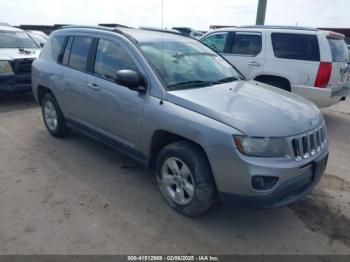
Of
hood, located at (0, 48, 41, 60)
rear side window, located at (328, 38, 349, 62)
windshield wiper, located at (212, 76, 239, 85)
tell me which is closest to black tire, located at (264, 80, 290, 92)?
rear side window, located at (328, 38, 349, 62)

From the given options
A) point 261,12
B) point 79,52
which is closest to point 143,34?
point 79,52

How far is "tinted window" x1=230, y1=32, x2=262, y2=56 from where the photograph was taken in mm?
7086

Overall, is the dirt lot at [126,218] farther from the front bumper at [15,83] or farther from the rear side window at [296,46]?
the front bumper at [15,83]

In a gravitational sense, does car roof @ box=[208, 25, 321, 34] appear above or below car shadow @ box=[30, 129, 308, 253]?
above

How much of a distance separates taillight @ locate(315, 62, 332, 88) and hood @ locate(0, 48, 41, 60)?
21.1ft

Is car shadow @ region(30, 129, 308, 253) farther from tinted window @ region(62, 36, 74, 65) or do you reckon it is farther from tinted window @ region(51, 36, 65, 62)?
tinted window @ region(51, 36, 65, 62)

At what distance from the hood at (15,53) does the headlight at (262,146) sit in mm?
6649

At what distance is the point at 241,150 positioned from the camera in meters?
2.75

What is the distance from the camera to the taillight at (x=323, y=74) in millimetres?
6145

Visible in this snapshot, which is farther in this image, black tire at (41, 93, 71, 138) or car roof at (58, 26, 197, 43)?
black tire at (41, 93, 71, 138)

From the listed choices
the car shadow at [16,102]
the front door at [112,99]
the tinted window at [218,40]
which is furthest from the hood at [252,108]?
the car shadow at [16,102]

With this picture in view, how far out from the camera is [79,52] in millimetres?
4617

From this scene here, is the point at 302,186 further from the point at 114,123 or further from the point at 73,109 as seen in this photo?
the point at 73,109

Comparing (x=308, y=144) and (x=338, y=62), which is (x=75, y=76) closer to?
(x=308, y=144)
